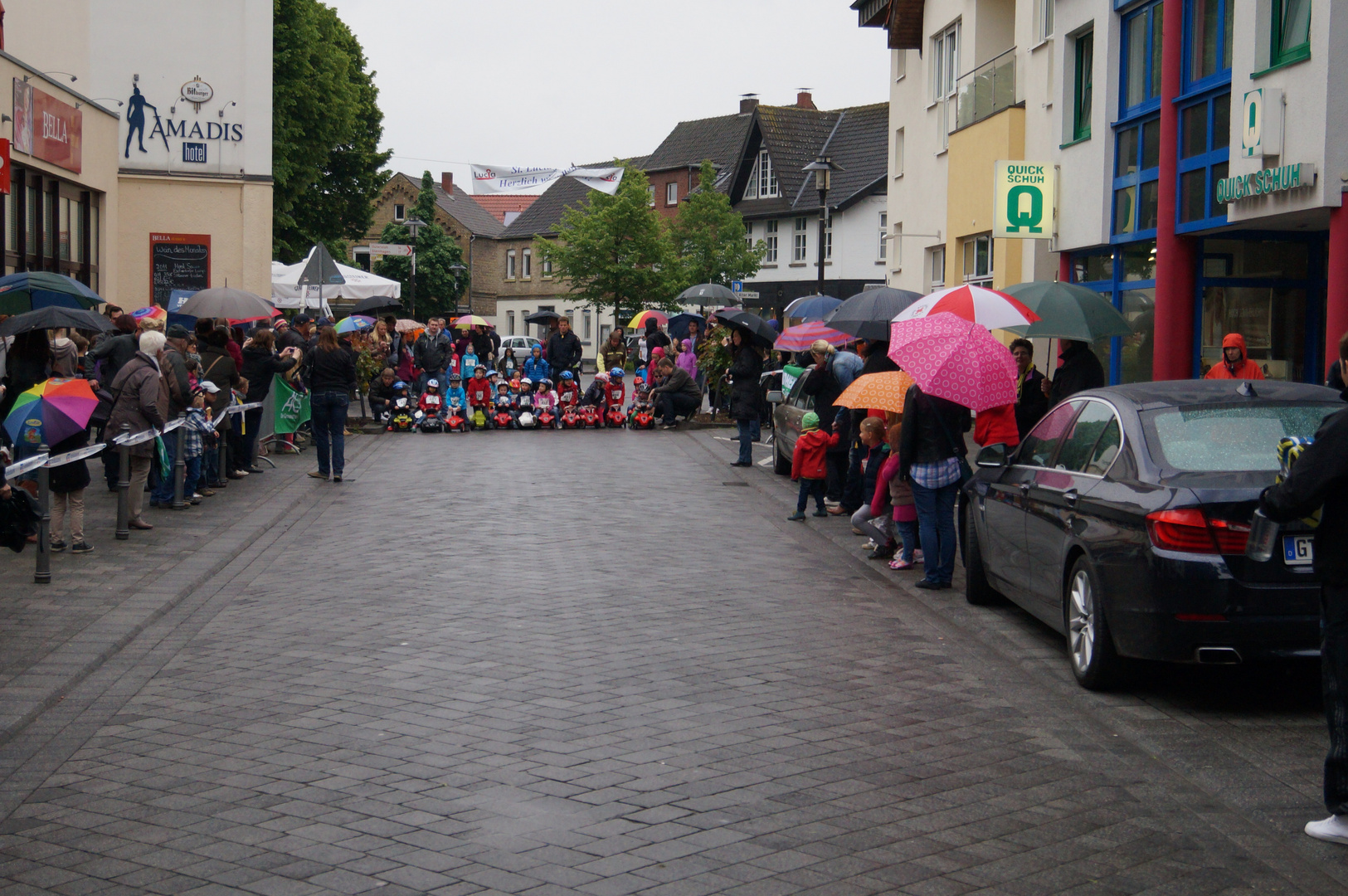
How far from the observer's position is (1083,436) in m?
7.83

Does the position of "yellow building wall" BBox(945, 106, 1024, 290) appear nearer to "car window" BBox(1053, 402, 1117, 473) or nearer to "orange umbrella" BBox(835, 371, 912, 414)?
"orange umbrella" BBox(835, 371, 912, 414)

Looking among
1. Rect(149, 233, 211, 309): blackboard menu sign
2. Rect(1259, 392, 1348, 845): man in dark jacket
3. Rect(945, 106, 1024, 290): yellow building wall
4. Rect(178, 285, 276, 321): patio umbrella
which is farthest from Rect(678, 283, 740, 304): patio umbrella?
Rect(1259, 392, 1348, 845): man in dark jacket

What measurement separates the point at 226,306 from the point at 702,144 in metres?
58.2

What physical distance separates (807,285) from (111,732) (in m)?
54.9

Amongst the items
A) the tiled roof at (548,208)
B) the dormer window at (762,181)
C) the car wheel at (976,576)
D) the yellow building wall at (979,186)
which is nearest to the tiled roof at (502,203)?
the tiled roof at (548,208)

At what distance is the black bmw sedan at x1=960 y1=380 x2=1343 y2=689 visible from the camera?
634 cm

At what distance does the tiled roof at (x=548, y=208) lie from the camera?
85125 mm

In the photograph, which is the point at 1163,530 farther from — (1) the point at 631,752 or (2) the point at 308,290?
(2) the point at 308,290

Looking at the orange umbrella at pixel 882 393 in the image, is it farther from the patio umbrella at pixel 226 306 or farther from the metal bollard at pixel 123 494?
the patio umbrella at pixel 226 306

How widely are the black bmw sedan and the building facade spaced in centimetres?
681

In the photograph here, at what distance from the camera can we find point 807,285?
59.9 metres

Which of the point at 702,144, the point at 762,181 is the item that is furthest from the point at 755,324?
the point at 702,144

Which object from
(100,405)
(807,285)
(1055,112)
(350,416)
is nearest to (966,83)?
(1055,112)

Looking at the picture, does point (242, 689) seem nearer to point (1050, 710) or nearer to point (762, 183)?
point (1050, 710)
